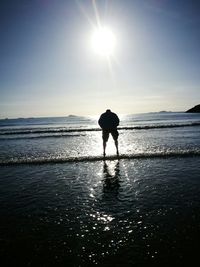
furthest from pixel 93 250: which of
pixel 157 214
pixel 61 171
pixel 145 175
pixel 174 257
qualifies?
pixel 61 171

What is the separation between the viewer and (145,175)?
9.48 metres

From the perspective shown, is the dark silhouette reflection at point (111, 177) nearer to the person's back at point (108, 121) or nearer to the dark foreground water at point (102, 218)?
the dark foreground water at point (102, 218)

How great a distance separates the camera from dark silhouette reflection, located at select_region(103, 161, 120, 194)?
26.0 ft

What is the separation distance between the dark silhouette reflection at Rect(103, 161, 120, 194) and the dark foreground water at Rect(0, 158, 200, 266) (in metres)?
0.03

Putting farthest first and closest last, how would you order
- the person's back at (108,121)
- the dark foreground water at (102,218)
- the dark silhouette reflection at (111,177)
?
the person's back at (108,121), the dark silhouette reflection at (111,177), the dark foreground water at (102,218)

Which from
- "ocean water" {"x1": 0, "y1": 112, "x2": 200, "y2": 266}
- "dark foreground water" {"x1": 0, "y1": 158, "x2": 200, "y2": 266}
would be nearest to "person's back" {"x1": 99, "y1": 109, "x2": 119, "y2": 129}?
"ocean water" {"x1": 0, "y1": 112, "x2": 200, "y2": 266}

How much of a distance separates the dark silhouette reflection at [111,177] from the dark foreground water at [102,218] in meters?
0.03

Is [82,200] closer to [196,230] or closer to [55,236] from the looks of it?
[55,236]

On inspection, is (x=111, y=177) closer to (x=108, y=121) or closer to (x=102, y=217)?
(x=102, y=217)

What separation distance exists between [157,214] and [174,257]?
169 centimetres

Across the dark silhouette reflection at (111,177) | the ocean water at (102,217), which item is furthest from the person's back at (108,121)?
A: the ocean water at (102,217)

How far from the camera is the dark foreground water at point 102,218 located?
13.7ft

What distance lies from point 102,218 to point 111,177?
384 cm

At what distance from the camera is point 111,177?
9453 mm
